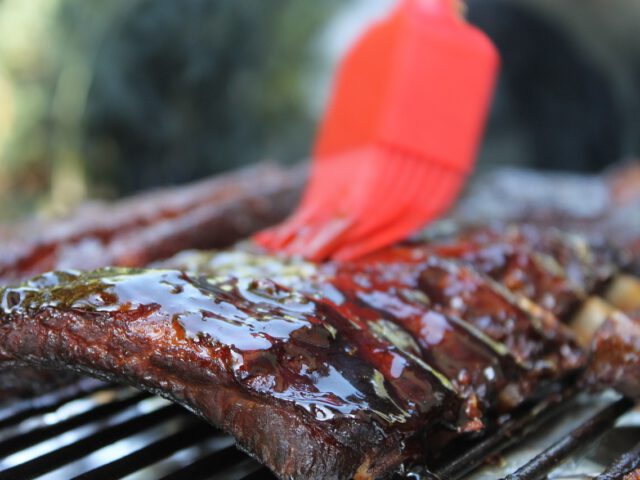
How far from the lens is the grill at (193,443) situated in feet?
6.40

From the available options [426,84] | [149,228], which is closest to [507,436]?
[426,84]

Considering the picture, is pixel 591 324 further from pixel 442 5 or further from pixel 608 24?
pixel 608 24

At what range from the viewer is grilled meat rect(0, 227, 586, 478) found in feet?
5.46

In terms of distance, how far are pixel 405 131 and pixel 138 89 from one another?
4.86 m

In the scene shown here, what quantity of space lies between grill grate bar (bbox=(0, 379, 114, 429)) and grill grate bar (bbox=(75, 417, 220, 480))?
0.49 metres

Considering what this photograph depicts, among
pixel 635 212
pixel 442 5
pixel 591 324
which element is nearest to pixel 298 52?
pixel 635 212

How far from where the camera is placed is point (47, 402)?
8.05 ft

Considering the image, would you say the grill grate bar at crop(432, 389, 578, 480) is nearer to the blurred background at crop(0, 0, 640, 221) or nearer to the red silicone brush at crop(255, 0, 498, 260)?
the red silicone brush at crop(255, 0, 498, 260)

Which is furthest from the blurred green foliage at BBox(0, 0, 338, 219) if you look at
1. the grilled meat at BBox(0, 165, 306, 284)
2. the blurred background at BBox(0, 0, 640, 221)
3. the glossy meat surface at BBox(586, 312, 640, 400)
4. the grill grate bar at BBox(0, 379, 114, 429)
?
the glossy meat surface at BBox(586, 312, 640, 400)

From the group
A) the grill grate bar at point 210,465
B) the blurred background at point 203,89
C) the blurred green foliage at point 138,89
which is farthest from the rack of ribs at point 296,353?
the blurred green foliage at point 138,89

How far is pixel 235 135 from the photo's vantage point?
25.1ft

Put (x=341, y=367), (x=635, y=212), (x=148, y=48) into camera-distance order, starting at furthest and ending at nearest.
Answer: (x=148, y=48), (x=635, y=212), (x=341, y=367)

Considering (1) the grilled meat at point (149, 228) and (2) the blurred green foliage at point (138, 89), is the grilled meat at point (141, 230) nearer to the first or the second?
(1) the grilled meat at point (149, 228)

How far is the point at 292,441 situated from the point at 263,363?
210 mm
